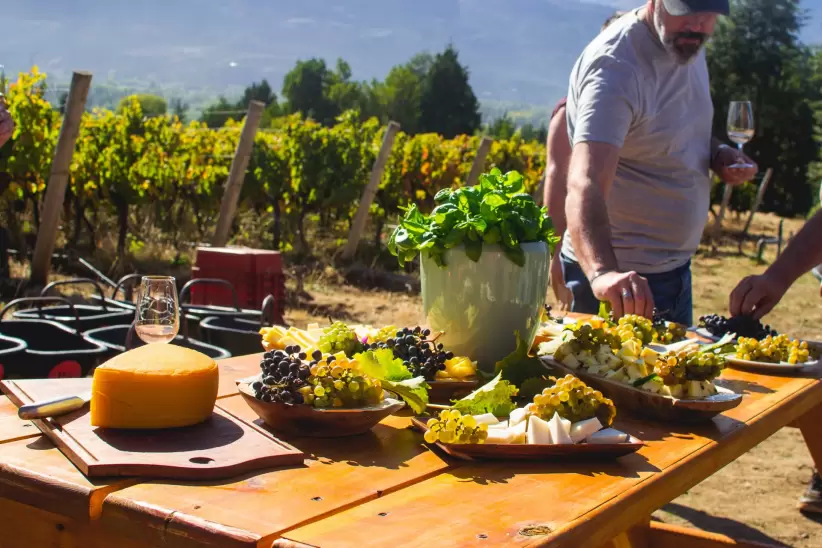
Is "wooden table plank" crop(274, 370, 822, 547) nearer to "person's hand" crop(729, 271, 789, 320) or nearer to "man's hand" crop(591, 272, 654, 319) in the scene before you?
"man's hand" crop(591, 272, 654, 319)

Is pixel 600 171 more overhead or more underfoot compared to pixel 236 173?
more overhead

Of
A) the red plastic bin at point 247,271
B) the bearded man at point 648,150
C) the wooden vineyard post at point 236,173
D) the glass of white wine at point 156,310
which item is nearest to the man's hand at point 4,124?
the glass of white wine at point 156,310

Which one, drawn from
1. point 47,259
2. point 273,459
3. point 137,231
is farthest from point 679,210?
point 137,231

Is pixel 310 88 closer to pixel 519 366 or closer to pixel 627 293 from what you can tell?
pixel 627 293

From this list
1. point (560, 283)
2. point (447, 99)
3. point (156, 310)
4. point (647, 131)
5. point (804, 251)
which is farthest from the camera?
point (447, 99)

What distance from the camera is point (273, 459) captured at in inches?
57.5

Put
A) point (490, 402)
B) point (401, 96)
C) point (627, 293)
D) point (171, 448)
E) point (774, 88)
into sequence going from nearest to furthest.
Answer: point (171, 448), point (490, 402), point (627, 293), point (774, 88), point (401, 96)

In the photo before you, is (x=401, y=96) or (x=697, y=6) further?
(x=401, y=96)

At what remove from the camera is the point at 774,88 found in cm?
3947

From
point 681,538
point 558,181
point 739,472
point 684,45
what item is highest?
point 684,45

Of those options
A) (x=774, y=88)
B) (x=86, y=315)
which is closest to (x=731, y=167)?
(x=86, y=315)

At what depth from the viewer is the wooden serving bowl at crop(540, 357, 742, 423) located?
6.12ft

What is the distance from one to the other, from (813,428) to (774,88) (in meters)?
40.2

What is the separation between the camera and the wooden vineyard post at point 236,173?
8703 millimetres
